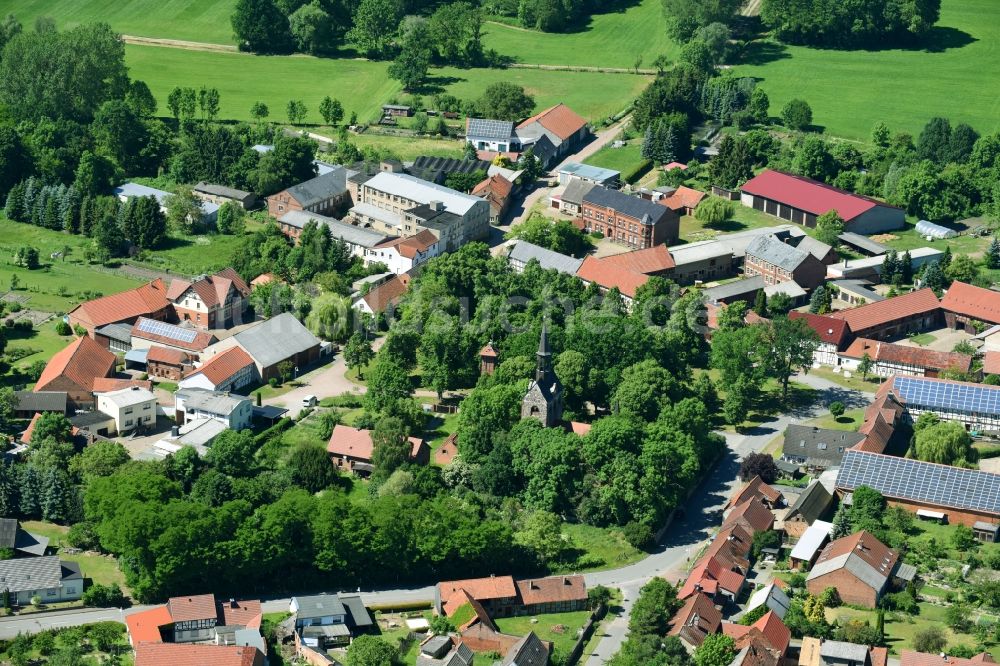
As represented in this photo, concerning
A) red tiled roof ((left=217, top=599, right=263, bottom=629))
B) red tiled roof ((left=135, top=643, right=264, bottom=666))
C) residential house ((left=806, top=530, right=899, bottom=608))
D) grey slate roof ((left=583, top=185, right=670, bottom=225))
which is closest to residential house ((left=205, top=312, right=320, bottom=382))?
red tiled roof ((left=217, top=599, right=263, bottom=629))

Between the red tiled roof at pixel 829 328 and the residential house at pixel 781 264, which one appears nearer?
the red tiled roof at pixel 829 328

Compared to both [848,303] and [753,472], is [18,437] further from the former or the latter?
[848,303]

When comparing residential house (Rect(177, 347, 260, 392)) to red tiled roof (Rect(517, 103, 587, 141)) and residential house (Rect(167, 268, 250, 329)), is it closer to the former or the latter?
residential house (Rect(167, 268, 250, 329))

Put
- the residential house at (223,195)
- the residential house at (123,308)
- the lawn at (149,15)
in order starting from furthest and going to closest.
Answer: the lawn at (149,15) < the residential house at (223,195) < the residential house at (123,308)

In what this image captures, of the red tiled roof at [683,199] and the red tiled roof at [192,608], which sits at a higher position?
the red tiled roof at [683,199]

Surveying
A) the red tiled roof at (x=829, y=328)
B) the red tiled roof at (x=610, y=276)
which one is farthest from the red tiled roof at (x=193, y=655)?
the red tiled roof at (x=829, y=328)

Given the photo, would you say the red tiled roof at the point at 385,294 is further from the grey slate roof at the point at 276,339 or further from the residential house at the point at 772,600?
the residential house at the point at 772,600

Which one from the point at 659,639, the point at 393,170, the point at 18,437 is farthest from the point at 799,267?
the point at 18,437

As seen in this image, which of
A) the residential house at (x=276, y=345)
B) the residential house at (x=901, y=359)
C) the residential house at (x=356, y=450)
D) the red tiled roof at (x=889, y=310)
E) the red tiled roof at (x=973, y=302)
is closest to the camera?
the residential house at (x=356, y=450)
